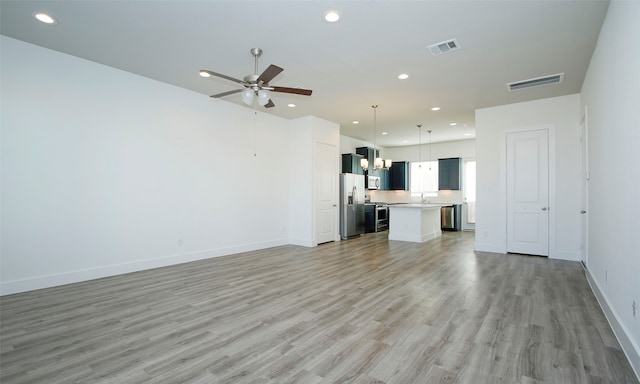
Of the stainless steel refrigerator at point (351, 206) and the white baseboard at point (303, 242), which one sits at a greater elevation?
the stainless steel refrigerator at point (351, 206)

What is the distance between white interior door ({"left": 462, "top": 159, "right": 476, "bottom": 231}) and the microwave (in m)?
2.92

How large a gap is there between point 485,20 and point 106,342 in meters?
4.59

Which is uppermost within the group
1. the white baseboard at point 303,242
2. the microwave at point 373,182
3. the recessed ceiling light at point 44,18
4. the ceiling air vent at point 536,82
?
the recessed ceiling light at point 44,18

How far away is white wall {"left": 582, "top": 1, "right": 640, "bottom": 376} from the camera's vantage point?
210 cm

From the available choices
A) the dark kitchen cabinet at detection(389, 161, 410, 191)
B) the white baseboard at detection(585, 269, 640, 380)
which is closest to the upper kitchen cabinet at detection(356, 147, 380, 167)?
the dark kitchen cabinet at detection(389, 161, 410, 191)

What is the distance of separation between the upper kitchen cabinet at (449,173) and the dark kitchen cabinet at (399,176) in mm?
1179

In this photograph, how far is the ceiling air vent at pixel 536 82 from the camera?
4555mm

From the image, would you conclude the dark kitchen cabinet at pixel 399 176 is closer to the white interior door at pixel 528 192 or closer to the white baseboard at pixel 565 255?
the white interior door at pixel 528 192

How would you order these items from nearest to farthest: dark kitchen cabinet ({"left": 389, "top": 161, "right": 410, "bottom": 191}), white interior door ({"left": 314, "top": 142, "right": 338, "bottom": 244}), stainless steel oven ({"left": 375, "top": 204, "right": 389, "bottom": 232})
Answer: white interior door ({"left": 314, "top": 142, "right": 338, "bottom": 244}), stainless steel oven ({"left": 375, "top": 204, "right": 389, "bottom": 232}), dark kitchen cabinet ({"left": 389, "top": 161, "right": 410, "bottom": 191})

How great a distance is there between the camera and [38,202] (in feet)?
12.1

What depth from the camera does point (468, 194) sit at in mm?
10172

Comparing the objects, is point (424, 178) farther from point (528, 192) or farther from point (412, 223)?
point (528, 192)

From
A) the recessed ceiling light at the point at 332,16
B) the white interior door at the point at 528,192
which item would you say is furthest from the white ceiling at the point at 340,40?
the white interior door at the point at 528,192

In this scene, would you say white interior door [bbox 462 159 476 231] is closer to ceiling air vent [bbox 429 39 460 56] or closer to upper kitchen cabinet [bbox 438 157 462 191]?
upper kitchen cabinet [bbox 438 157 462 191]
